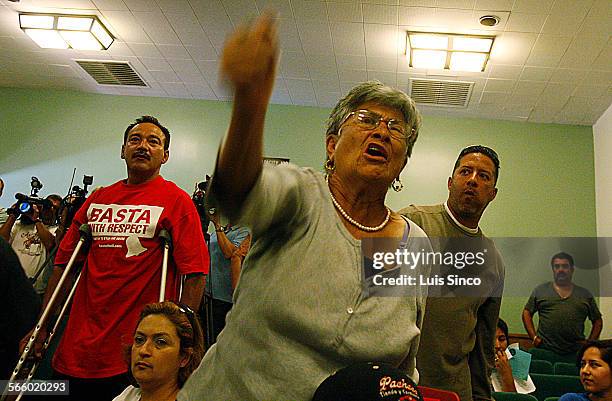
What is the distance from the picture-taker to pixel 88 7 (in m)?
4.70

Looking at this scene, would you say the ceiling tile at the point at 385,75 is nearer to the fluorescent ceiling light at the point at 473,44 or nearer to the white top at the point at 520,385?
the fluorescent ceiling light at the point at 473,44

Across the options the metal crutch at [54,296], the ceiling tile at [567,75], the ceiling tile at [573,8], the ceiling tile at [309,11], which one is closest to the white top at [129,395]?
the metal crutch at [54,296]

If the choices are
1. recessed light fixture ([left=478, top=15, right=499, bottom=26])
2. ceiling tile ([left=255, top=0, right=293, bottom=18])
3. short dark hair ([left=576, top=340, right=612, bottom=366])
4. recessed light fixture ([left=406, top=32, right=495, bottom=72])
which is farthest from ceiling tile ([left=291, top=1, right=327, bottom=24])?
short dark hair ([left=576, top=340, right=612, bottom=366])

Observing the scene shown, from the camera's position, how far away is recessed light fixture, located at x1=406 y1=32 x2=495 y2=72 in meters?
4.66

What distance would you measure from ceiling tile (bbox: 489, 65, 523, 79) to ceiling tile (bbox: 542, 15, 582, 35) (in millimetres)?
654

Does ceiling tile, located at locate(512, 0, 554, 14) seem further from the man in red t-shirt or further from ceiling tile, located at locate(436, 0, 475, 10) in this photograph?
the man in red t-shirt

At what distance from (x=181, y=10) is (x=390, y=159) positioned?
4074 millimetres

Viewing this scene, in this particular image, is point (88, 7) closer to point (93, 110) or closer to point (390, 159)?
point (93, 110)

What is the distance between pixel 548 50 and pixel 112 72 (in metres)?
4.40

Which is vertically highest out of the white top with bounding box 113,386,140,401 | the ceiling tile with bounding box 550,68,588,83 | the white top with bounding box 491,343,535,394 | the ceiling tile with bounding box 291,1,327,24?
the ceiling tile with bounding box 550,68,588,83

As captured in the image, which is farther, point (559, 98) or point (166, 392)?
point (559, 98)

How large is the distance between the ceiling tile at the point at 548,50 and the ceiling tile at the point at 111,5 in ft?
11.5

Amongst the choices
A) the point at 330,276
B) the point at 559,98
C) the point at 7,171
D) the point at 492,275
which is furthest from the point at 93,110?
the point at 330,276

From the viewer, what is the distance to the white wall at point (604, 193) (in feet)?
18.8
